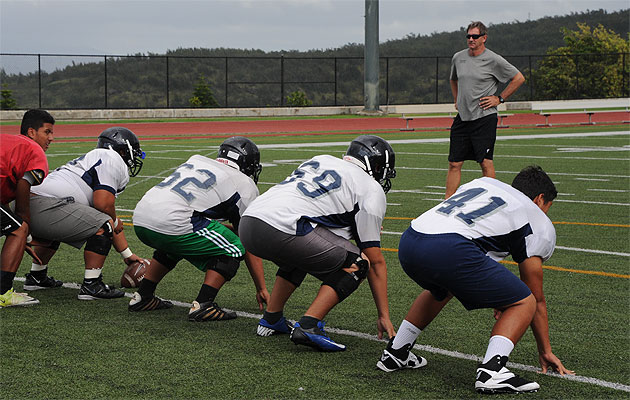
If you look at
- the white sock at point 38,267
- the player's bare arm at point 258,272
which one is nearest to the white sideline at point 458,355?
the player's bare arm at point 258,272

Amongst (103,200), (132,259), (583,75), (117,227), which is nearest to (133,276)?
(132,259)

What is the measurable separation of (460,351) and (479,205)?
107cm

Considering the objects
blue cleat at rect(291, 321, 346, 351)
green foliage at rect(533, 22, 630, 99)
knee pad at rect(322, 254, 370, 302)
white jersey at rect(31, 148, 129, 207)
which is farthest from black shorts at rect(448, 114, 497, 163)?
green foliage at rect(533, 22, 630, 99)

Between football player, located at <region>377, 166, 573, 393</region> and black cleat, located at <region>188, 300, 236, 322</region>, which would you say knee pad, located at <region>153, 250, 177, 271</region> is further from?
football player, located at <region>377, 166, 573, 393</region>

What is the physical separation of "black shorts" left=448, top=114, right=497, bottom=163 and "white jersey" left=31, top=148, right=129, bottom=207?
477 cm

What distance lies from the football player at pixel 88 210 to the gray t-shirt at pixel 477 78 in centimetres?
465

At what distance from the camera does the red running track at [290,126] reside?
30155 mm

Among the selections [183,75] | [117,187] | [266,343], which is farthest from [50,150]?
[183,75]

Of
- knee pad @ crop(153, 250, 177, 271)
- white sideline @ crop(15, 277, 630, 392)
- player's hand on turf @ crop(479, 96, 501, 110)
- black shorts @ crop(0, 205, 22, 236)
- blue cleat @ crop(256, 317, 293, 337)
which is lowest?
white sideline @ crop(15, 277, 630, 392)

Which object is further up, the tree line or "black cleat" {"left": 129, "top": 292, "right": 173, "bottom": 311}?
the tree line

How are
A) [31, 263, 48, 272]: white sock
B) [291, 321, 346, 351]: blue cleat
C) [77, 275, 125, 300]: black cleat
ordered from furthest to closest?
[31, 263, 48, 272]: white sock
[77, 275, 125, 300]: black cleat
[291, 321, 346, 351]: blue cleat

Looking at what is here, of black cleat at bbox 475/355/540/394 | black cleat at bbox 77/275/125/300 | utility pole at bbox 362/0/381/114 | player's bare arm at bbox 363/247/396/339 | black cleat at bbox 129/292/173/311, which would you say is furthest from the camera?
utility pole at bbox 362/0/381/114

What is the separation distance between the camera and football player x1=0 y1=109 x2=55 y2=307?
6.34 meters

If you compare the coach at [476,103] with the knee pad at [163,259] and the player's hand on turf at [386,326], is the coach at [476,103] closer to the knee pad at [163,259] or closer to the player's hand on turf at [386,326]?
the knee pad at [163,259]
